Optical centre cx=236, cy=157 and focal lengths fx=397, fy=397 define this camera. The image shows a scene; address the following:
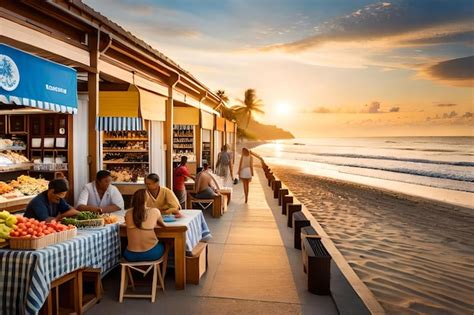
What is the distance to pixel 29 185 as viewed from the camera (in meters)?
8.20

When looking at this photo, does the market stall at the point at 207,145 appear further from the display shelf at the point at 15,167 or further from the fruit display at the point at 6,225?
the fruit display at the point at 6,225

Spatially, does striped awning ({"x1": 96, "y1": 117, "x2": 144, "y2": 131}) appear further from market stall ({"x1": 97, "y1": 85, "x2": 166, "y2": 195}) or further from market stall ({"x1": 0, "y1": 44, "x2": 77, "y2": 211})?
market stall ({"x1": 0, "y1": 44, "x2": 77, "y2": 211})

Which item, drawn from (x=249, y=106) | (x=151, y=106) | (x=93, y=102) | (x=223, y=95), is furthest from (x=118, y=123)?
(x=249, y=106)

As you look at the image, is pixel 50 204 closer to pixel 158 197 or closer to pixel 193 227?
pixel 158 197

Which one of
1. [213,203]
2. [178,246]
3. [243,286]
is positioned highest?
[178,246]

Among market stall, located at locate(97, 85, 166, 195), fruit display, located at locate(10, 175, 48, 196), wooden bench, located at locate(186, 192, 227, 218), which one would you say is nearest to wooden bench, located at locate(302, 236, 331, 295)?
market stall, located at locate(97, 85, 166, 195)

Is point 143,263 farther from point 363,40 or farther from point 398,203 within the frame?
point 363,40

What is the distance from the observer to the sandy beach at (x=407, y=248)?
228 inches

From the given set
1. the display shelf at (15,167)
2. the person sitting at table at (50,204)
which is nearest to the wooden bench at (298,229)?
the person sitting at table at (50,204)

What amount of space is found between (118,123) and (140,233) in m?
3.27

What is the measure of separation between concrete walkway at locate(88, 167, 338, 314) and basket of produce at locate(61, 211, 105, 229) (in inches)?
36.3

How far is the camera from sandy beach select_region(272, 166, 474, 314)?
5.78 meters

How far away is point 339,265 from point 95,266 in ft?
13.0

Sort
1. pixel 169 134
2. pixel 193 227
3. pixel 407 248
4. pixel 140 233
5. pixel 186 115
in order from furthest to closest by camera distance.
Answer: pixel 186 115 < pixel 169 134 < pixel 407 248 < pixel 193 227 < pixel 140 233
